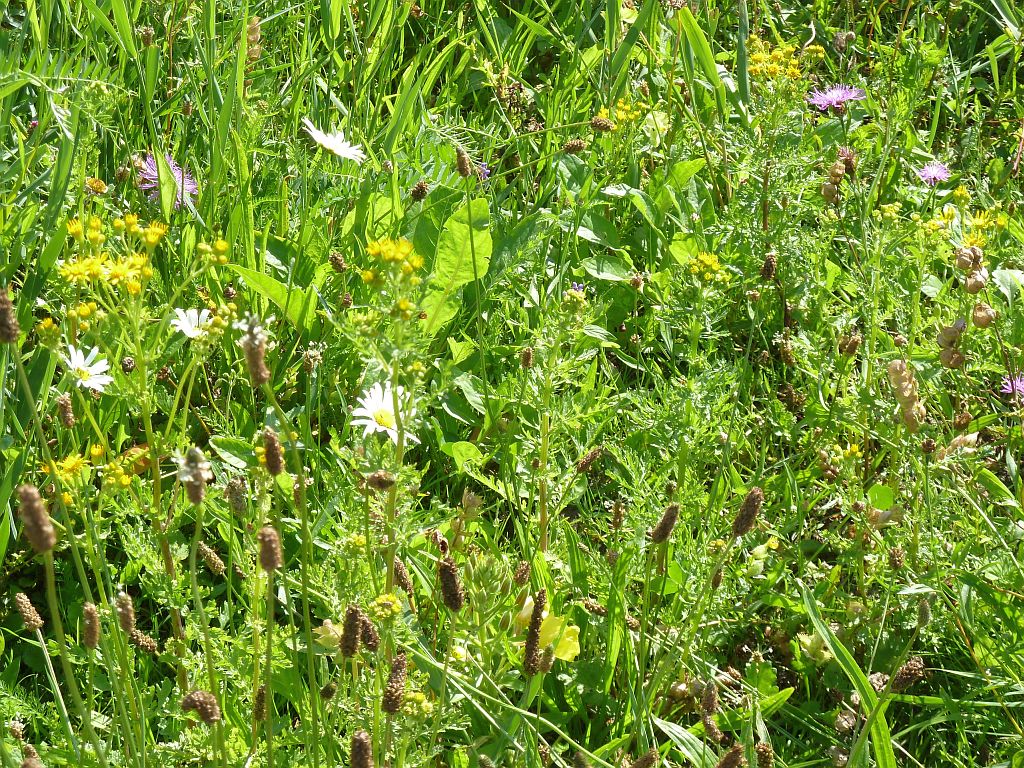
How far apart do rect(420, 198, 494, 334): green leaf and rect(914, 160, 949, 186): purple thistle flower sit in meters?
1.34

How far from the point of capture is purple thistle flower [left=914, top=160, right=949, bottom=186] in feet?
10.00

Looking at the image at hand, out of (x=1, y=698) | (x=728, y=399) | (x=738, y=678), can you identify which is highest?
(x=728, y=399)

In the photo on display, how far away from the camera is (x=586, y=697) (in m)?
1.85

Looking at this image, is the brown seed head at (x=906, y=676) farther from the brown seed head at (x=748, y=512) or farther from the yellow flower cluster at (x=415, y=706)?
the yellow flower cluster at (x=415, y=706)

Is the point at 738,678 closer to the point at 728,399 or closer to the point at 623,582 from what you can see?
the point at 623,582

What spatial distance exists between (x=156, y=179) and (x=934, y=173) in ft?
6.77

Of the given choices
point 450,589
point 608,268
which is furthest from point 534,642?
point 608,268

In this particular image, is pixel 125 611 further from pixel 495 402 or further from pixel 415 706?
pixel 495 402

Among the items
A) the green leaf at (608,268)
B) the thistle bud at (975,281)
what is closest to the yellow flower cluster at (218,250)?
the green leaf at (608,268)

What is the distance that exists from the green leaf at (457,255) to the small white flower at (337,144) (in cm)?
35

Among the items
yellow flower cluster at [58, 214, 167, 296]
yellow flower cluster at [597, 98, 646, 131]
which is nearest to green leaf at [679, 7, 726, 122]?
yellow flower cluster at [597, 98, 646, 131]

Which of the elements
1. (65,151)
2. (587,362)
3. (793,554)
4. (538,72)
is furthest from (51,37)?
(793,554)

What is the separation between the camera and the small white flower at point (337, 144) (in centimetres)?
261

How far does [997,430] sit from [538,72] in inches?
75.0
